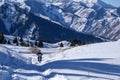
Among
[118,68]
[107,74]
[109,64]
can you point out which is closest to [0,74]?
[107,74]

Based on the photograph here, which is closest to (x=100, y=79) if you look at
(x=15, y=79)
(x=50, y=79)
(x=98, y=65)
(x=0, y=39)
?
(x=50, y=79)

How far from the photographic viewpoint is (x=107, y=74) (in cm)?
2628

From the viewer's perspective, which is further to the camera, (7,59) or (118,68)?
(7,59)

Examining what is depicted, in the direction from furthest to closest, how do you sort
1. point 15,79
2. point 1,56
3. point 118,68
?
point 1,56
point 118,68
point 15,79

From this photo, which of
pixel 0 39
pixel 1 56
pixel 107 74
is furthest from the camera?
A: pixel 0 39

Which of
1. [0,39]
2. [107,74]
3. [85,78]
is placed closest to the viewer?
[85,78]

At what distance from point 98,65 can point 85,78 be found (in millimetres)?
9736

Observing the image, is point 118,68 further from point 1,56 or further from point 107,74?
point 1,56

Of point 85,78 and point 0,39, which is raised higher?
point 0,39

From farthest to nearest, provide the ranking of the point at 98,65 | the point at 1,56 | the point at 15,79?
the point at 1,56
the point at 98,65
the point at 15,79

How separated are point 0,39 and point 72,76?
162057 mm

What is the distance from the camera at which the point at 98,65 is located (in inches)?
1316

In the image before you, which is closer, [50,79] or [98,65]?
[50,79]

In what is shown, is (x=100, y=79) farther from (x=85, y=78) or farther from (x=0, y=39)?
(x=0, y=39)
